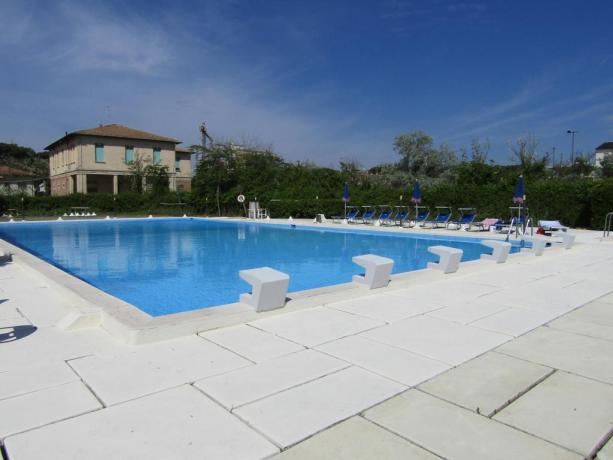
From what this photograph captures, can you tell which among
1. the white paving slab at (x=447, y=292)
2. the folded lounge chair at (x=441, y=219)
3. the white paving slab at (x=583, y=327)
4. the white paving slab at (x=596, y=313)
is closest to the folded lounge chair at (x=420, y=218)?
the folded lounge chair at (x=441, y=219)

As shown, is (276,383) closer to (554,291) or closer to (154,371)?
(154,371)

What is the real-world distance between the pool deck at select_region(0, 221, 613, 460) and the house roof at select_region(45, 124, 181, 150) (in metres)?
32.6

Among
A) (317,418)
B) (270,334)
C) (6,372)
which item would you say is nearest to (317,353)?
(270,334)

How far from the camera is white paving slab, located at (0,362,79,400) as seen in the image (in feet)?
9.89

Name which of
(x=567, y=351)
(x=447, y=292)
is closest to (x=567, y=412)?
(x=567, y=351)

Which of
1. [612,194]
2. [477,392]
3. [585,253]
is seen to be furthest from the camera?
[612,194]

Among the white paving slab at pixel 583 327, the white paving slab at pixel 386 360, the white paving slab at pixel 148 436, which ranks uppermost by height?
the white paving slab at pixel 583 327

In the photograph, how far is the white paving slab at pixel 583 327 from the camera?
427 cm

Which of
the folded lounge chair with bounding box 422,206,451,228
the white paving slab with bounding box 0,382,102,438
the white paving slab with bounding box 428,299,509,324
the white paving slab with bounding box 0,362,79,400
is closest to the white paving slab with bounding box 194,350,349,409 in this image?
the white paving slab with bounding box 0,382,102,438

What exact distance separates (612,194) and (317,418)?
17089 mm

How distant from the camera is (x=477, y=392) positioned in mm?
2984

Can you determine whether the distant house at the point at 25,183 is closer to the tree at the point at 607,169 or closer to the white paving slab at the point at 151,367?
the white paving slab at the point at 151,367

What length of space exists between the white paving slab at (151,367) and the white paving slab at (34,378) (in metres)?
0.09

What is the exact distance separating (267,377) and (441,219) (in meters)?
16.2
